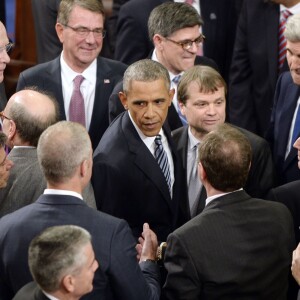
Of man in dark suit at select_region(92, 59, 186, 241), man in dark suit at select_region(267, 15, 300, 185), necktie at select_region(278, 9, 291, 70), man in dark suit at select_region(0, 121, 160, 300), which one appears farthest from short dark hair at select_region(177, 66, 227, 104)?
necktie at select_region(278, 9, 291, 70)

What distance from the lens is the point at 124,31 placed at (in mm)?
6059

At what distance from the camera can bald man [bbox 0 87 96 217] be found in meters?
3.87

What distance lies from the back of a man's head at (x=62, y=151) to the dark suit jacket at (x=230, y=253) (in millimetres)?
525

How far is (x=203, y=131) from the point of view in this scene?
4527mm

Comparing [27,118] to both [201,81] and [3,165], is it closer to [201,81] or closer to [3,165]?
[3,165]

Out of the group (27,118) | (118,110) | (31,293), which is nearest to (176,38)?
(118,110)

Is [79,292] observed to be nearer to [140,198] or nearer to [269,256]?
[269,256]

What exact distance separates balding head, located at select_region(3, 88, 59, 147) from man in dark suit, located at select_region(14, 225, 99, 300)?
116 cm

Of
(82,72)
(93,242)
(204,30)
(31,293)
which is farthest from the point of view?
(204,30)

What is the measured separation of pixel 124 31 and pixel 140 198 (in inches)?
83.7

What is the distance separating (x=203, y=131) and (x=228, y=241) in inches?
43.1

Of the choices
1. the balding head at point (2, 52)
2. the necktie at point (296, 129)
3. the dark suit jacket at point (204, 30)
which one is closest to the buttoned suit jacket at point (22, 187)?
the balding head at point (2, 52)

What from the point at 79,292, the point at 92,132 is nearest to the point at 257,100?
the point at 92,132

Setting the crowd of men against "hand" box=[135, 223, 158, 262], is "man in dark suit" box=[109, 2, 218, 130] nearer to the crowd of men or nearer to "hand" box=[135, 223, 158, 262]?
the crowd of men
